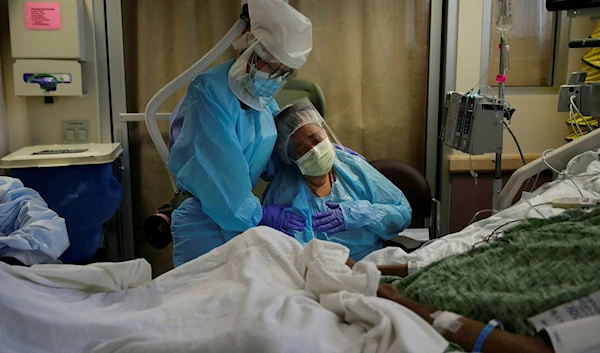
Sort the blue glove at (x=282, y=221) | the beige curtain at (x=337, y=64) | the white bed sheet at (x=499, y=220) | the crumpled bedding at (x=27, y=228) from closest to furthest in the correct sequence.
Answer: the crumpled bedding at (x=27, y=228) < the white bed sheet at (x=499, y=220) < the blue glove at (x=282, y=221) < the beige curtain at (x=337, y=64)

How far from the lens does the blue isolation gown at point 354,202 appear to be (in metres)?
2.32

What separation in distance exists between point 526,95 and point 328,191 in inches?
53.4

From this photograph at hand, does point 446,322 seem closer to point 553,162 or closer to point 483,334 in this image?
point 483,334

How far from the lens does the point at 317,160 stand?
2.36m

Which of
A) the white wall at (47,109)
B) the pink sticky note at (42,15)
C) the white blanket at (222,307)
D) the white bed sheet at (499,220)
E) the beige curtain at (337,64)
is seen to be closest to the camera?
the white blanket at (222,307)

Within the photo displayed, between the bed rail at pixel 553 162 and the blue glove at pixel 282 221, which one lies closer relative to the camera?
the bed rail at pixel 553 162

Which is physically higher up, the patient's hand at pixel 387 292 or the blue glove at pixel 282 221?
the patient's hand at pixel 387 292

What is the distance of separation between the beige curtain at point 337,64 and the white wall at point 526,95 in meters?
0.22

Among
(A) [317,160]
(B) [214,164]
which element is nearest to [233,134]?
(B) [214,164]

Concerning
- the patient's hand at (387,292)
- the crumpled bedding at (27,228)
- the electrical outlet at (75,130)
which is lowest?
the patient's hand at (387,292)

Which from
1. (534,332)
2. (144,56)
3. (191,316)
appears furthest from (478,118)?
(144,56)

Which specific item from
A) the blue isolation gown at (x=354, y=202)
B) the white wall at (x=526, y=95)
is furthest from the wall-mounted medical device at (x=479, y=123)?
the white wall at (x=526, y=95)

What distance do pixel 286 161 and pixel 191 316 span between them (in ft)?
4.61

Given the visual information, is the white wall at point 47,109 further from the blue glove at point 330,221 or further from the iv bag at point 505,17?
the iv bag at point 505,17
